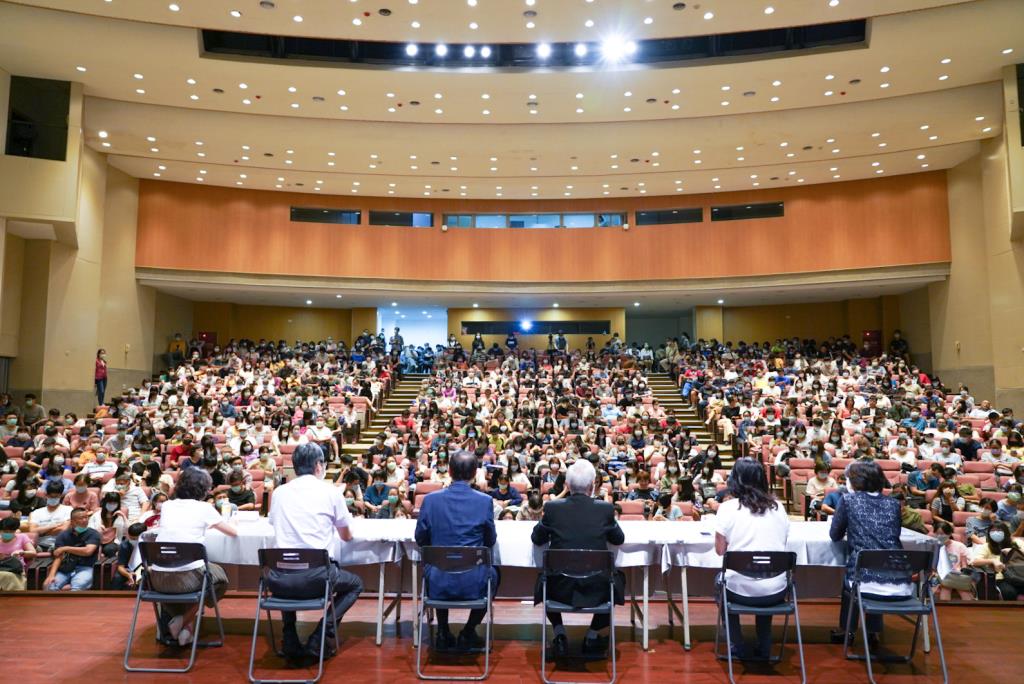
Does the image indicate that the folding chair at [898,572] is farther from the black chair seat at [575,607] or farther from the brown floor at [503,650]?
the black chair seat at [575,607]

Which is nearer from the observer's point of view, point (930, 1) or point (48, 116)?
point (930, 1)

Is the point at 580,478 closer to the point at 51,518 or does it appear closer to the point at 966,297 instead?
the point at 51,518

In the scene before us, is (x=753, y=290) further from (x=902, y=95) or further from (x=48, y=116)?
(x=48, y=116)

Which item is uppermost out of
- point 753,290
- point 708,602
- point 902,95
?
point 902,95

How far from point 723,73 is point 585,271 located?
25.4ft

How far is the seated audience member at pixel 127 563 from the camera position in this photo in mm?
5566

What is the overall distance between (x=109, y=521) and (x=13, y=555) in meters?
0.88

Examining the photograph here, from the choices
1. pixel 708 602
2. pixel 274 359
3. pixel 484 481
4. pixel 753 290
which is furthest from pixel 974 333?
pixel 274 359

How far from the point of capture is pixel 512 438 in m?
11.2

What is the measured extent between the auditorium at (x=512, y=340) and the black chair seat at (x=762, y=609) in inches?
1.2

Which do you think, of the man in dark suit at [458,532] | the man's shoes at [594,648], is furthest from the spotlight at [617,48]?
the man's shoes at [594,648]

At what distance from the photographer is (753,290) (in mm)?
18844

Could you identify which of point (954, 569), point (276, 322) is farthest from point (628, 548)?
point (276, 322)

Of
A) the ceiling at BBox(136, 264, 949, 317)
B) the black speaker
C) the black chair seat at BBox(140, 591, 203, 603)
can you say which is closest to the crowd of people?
the black chair seat at BBox(140, 591, 203, 603)
